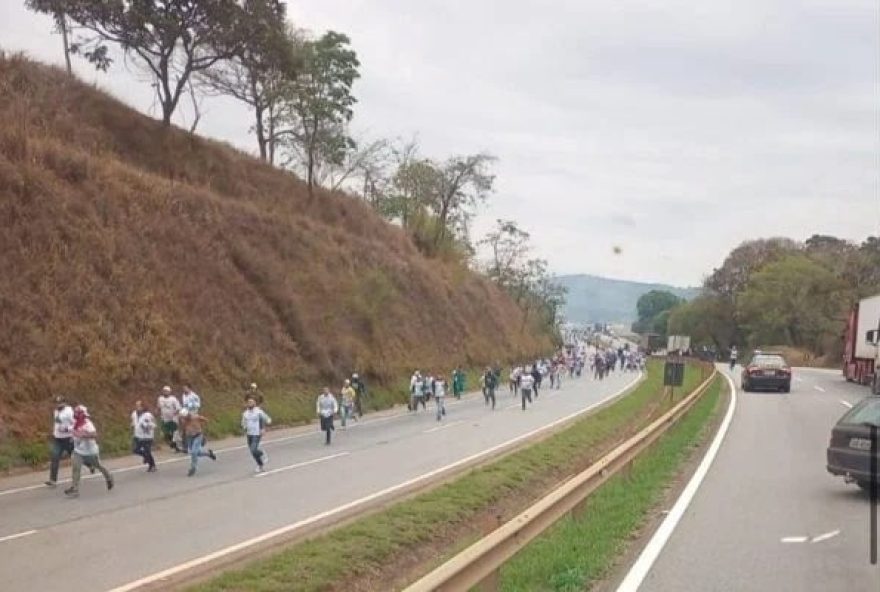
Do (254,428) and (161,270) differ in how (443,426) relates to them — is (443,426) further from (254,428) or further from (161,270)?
(254,428)

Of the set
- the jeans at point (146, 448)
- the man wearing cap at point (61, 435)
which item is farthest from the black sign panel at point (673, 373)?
the man wearing cap at point (61, 435)

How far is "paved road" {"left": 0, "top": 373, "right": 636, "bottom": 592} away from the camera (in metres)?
11.4

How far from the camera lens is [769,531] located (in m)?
10.6

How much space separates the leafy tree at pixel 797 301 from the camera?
324 ft

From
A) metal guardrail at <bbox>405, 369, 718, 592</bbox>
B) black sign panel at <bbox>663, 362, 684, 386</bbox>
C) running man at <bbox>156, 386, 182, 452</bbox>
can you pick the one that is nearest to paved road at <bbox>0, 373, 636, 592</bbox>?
running man at <bbox>156, 386, 182, 452</bbox>

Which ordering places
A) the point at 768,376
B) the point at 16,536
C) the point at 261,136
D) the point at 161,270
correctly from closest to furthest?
1. the point at 16,536
2. the point at 161,270
3. the point at 768,376
4. the point at 261,136

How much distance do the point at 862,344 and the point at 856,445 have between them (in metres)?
36.0

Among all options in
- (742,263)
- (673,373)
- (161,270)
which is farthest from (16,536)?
(742,263)

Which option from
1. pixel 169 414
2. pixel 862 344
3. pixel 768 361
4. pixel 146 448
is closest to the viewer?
pixel 146 448

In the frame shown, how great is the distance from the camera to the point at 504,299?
9781 centimetres

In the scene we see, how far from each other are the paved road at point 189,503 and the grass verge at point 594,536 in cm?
416

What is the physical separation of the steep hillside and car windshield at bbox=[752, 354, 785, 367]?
16234 mm

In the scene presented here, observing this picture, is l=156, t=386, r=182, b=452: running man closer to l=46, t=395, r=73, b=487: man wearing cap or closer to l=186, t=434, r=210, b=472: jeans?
l=186, t=434, r=210, b=472: jeans

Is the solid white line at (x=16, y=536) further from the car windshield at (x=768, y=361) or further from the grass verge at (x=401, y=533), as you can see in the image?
the car windshield at (x=768, y=361)
